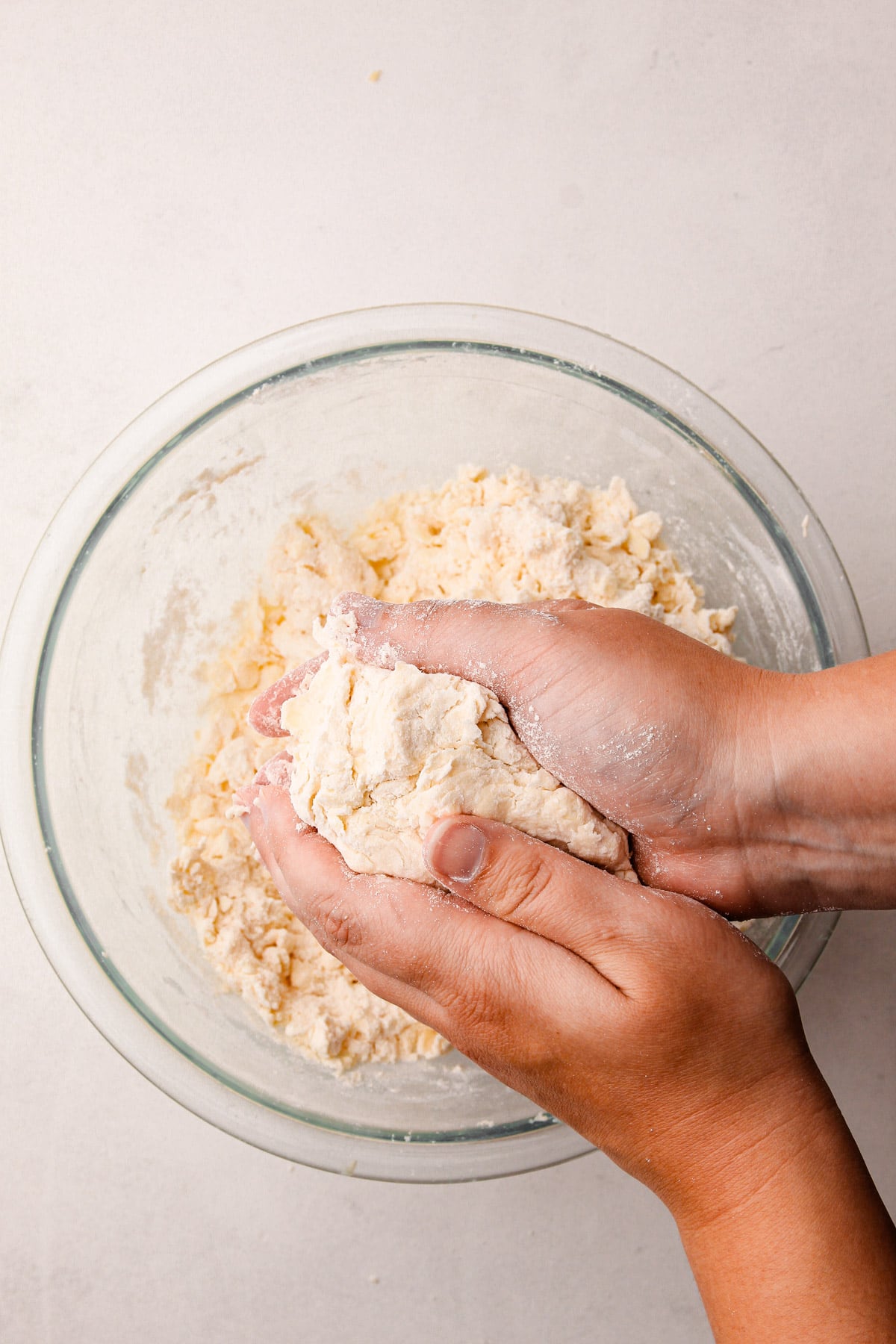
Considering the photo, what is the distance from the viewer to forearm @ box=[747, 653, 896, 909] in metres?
1.26

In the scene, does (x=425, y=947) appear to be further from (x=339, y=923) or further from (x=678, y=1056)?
(x=678, y=1056)

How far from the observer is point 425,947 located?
1.22 meters

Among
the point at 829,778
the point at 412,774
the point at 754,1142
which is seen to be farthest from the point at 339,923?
the point at 829,778

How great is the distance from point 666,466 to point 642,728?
705 millimetres

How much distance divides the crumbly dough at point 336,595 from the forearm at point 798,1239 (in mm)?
631

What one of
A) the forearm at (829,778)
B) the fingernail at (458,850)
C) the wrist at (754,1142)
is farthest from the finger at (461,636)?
the wrist at (754,1142)

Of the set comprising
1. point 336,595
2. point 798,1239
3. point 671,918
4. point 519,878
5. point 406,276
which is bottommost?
point 798,1239

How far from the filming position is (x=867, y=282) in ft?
6.57

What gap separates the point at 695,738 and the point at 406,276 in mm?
1265

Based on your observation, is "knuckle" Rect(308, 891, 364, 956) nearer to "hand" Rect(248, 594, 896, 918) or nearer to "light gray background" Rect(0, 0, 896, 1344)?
"hand" Rect(248, 594, 896, 918)

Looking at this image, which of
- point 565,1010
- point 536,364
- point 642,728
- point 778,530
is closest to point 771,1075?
point 565,1010

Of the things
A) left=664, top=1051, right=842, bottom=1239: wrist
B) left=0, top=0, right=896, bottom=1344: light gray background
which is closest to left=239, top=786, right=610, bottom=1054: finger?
left=664, top=1051, right=842, bottom=1239: wrist

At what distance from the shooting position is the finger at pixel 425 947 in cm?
117

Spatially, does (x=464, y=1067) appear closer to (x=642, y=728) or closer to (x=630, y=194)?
(x=642, y=728)
